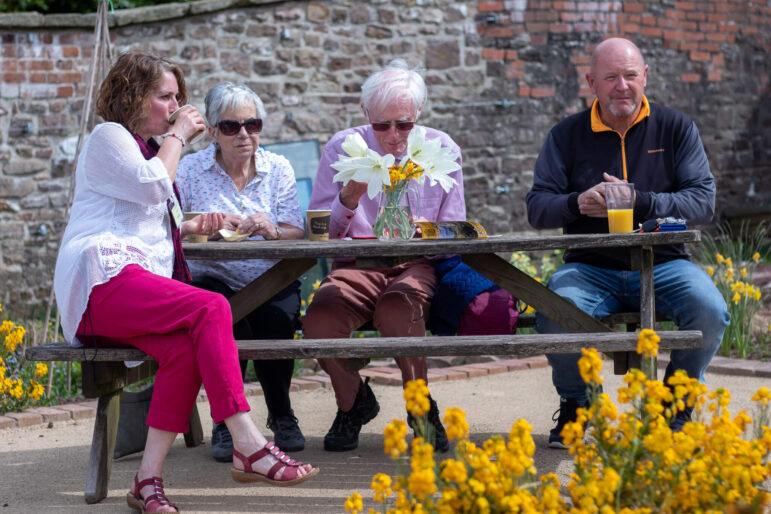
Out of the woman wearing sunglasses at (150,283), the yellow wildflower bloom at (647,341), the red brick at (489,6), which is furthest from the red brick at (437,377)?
the red brick at (489,6)

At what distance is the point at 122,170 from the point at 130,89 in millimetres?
355

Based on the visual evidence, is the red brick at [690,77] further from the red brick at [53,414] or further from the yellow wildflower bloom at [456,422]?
the yellow wildflower bloom at [456,422]

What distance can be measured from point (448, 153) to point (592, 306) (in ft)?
2.73

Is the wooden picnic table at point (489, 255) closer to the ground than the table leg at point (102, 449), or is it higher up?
higher up

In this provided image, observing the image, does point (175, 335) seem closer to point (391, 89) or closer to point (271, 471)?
point (271, 471)

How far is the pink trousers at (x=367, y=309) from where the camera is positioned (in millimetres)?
3744

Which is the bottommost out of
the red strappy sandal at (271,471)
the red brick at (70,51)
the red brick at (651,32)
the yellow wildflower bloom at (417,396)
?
the red strappy sandal at (271,471)

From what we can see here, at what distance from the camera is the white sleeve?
3.27m

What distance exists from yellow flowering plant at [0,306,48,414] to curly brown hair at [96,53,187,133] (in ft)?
5.75

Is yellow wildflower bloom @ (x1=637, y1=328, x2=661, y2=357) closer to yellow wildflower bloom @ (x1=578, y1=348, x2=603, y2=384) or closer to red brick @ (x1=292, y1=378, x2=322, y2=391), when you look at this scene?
yellow wildflower bloom @ (x1=578, y1=348, x2=603, y2=384)

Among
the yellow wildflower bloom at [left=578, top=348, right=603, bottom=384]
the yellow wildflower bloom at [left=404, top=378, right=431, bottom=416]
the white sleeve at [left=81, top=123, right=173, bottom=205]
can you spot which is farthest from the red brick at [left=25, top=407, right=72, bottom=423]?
the yellow wildflower bloom at [left=578, top=348, right=603, bottom=384]

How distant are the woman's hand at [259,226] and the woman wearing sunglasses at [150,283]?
41 centimetres

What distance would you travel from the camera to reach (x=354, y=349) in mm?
3311

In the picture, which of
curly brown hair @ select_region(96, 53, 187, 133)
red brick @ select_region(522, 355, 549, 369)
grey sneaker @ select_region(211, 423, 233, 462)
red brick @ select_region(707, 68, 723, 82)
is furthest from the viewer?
red brick @ select_region(707, 68, 723, 82)
